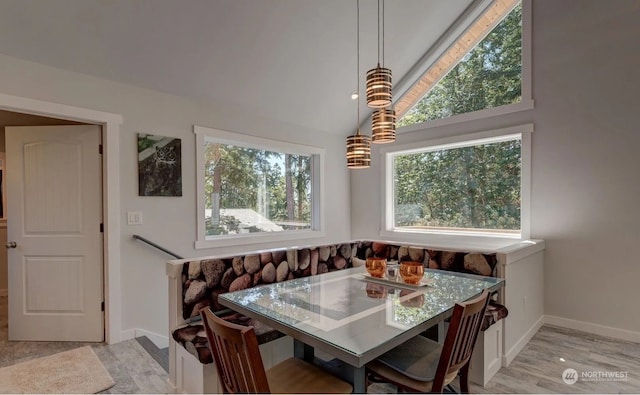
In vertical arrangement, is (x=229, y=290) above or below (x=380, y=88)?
below

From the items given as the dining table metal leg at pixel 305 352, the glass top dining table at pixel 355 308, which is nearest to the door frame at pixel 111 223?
the glass top dining table at pixel 355 308

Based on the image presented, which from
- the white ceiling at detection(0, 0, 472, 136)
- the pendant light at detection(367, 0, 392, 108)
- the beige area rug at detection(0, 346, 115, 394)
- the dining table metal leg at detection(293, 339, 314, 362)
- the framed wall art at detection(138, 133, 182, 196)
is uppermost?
the white ceiling at detection(0, 0, 472, 136)

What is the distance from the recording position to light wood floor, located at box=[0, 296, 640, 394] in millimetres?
2297

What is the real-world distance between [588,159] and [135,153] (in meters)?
4.43

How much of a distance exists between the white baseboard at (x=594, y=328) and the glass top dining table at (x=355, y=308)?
1.89 m

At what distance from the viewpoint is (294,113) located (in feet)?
14.4

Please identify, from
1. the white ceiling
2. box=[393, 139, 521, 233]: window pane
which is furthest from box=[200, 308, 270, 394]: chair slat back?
box=[393, 139, 521, 233]: window pane

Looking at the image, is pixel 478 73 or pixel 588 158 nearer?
pixel 588 158

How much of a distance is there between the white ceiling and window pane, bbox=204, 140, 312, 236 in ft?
1.90

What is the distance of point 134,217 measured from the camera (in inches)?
122

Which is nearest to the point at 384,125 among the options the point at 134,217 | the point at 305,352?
the point at 305,352

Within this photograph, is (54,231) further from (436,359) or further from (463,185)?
(463,185)

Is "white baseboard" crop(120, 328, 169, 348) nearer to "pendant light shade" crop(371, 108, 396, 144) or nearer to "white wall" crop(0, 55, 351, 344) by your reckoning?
Result: "white wall" crop(0, 55, 351, 344)

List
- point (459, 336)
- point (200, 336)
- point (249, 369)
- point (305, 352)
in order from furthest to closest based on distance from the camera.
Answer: point (200, 336), point (305, 352), point (459, 336), point (249, 369)
